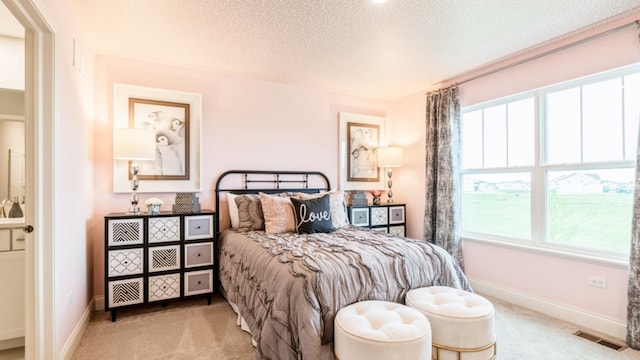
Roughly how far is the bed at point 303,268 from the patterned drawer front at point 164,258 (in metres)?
0.42

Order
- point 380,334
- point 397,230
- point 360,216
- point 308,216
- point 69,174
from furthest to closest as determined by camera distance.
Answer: point 397,230 < point 360,216 < point 308,216 < point 69,174 < point 380,334

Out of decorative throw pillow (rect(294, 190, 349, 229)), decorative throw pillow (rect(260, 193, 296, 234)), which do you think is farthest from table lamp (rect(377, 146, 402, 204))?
decorative throw pillow (rect(260, 193, 296, 234))

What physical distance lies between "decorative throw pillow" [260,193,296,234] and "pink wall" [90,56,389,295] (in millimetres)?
797

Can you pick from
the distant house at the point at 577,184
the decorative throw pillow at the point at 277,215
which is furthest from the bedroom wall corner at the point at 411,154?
the decorative throw pillow at the point at 277,215

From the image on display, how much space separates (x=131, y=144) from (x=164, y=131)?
0.53 meters

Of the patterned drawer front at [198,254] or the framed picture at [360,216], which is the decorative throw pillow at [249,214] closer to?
the patterned drawer front at [198,254]

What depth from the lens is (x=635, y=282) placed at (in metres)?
2.42

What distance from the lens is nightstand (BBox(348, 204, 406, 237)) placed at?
13.9 feet

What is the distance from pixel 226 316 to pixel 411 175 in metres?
3.11

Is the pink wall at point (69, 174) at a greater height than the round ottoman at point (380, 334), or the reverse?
the pink wall at point (69, 174)

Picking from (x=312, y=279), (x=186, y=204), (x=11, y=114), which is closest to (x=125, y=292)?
(x=186, y=204)

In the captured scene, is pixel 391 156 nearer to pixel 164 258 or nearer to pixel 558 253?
pixel 558 253

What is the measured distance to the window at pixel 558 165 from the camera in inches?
107

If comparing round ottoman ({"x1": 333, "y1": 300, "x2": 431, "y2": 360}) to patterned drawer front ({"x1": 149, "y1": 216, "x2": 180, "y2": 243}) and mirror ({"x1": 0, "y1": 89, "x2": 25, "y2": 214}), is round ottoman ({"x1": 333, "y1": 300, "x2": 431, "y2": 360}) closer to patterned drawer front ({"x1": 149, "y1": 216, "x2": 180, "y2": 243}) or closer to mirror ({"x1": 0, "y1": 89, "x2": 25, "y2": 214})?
patterned drawer front ({"x1": 149, "y1": 216, "x2": 180, "y2": 243})
